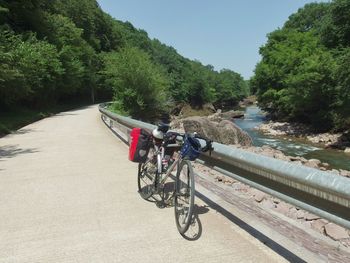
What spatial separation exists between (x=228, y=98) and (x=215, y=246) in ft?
376

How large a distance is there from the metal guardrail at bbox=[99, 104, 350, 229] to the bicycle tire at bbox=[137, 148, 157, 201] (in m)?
1.35

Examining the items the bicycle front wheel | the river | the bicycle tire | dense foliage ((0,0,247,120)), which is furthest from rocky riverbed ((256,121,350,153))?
the bicycle front wheel

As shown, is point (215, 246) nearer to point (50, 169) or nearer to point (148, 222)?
point (148, 222)

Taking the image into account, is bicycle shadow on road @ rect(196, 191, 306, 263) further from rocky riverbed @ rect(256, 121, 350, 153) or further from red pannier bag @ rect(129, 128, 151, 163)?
rocky riverbed @ rect(256, 121, 350, 153)

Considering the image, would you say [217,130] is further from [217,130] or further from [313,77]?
[313,77]

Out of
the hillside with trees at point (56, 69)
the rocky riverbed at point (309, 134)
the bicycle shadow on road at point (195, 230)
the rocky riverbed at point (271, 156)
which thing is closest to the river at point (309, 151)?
the rocky riverbed at point (309, 134)

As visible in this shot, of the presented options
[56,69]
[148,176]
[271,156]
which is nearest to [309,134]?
[271,156]

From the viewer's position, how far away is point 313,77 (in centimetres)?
3944

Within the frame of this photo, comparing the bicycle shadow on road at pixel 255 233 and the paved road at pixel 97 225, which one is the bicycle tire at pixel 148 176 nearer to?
the paved road at pixel 97 225

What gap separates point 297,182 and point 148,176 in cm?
322

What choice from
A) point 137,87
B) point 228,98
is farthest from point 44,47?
point 228,98

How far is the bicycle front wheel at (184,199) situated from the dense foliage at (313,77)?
30.1m

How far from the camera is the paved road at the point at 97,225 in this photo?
4.19 meters

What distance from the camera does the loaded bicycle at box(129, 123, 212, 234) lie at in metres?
4.94
